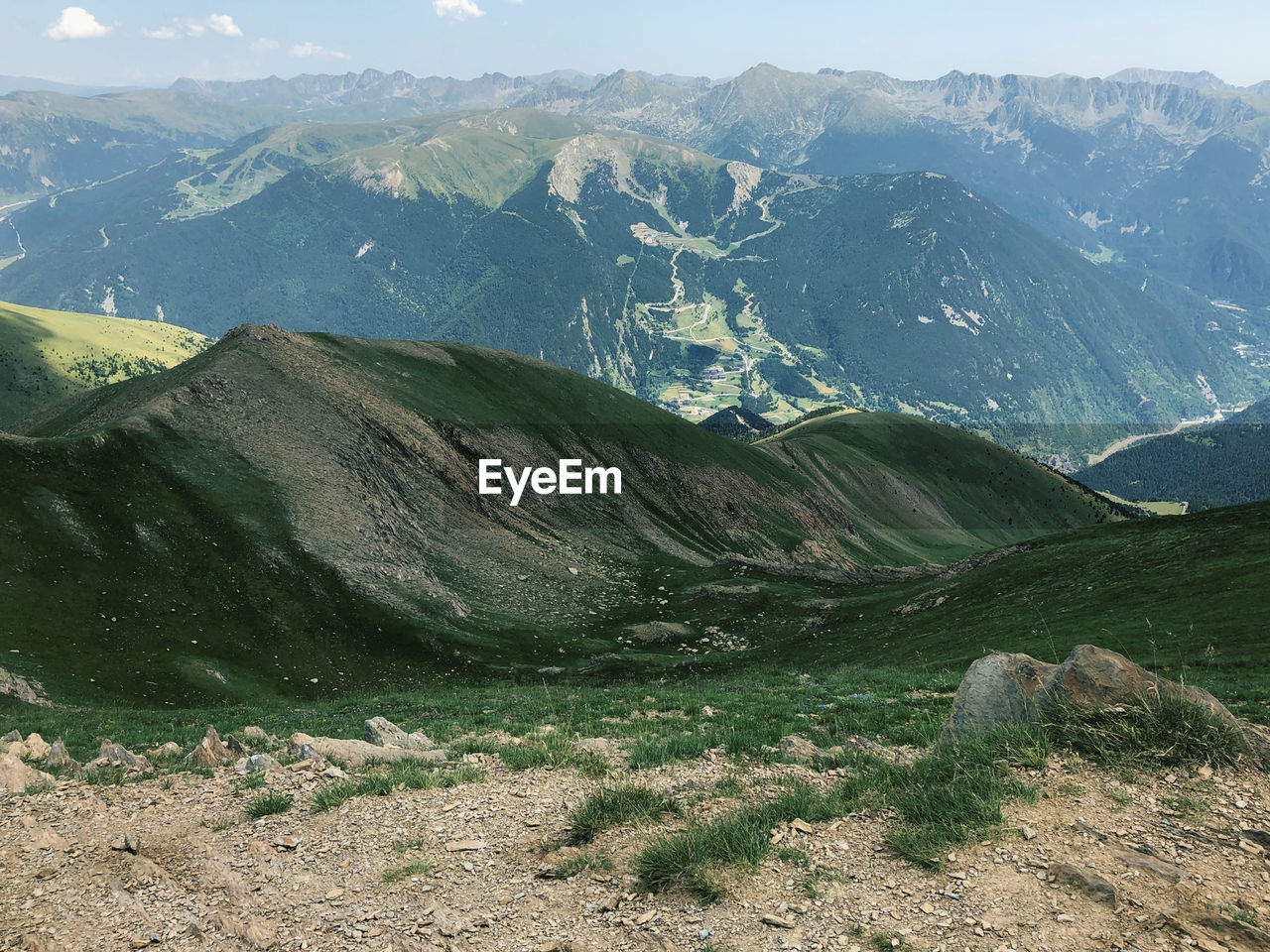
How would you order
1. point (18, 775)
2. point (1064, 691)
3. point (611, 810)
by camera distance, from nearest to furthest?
1. point (611, 810)
2. point (1064, 691)
3. point (18, 775)

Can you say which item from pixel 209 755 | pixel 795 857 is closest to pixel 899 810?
pixel 795 857

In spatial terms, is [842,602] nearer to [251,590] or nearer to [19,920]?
[251,590]

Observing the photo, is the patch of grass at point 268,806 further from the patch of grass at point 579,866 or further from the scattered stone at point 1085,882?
the scattered stone at point 1085,882

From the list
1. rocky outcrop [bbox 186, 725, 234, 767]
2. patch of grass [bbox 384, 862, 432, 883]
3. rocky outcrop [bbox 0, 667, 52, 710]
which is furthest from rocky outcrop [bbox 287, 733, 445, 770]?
rocky outcrop [bbox 0, 667, 52, 710]

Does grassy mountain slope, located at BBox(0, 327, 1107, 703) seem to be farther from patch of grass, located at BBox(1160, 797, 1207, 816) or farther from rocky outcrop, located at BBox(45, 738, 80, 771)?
patch of grass, located at BBox(1160, 797, 1207, 816)

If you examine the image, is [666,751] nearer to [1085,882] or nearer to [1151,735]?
[1085,882]

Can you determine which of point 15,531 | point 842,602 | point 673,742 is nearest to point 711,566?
point 842,602

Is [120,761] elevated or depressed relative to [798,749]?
depressed
